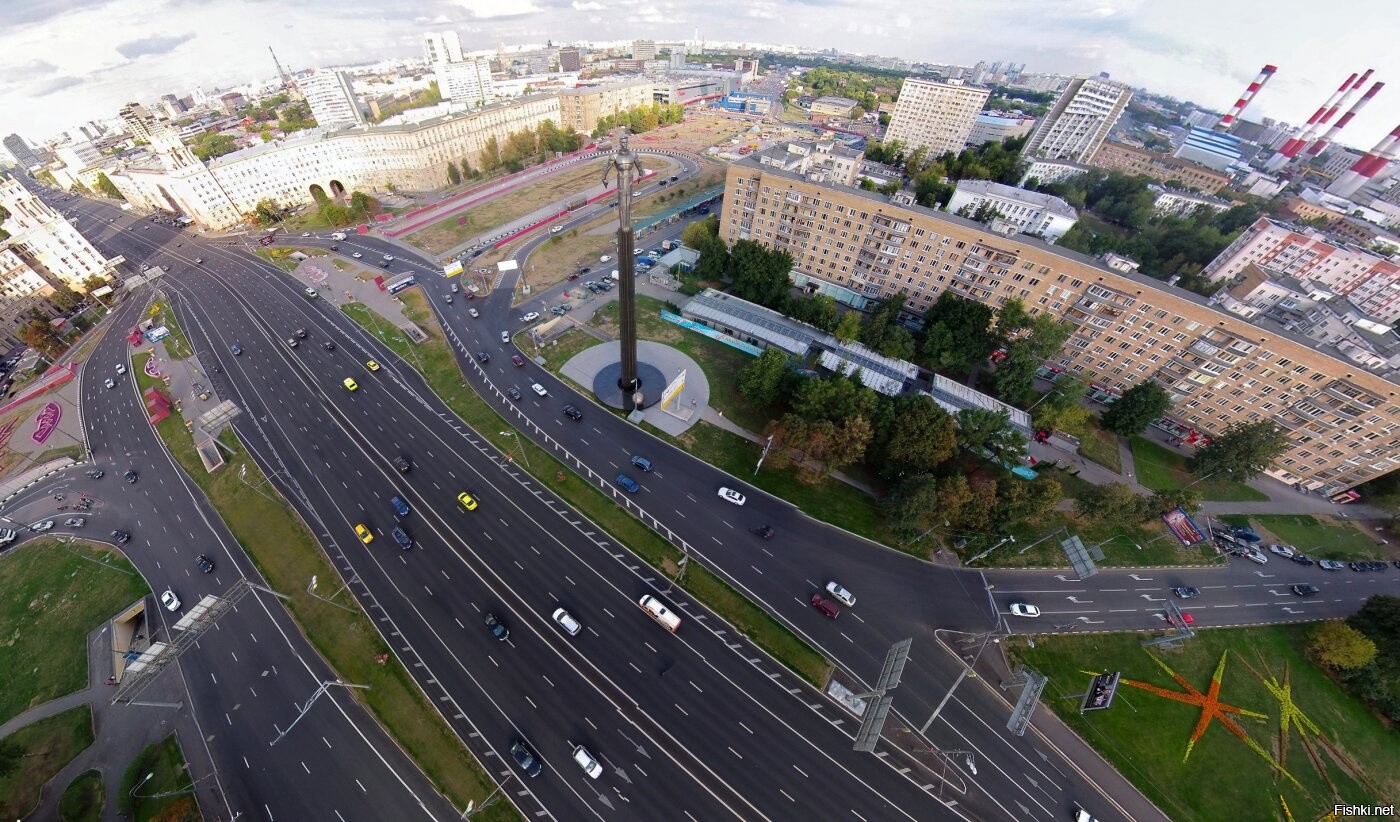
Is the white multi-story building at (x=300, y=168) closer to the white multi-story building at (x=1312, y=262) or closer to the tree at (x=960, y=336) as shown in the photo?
the tree at (x=960, y=336)

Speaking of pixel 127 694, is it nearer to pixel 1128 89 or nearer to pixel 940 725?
pixel 940 725

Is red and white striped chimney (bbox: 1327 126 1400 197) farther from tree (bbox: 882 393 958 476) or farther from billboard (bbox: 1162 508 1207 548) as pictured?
tree (bbox: 882 393 958 476)

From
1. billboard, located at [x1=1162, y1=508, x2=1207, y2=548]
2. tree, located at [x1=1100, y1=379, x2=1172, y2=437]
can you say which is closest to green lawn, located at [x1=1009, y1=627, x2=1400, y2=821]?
billboard, located at [x1=1162, y1=508, x2=1207, y2=548]

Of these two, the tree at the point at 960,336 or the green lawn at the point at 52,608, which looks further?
the tree at the point at 960,336

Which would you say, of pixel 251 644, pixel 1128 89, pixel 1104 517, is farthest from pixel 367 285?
pixel 1128 89

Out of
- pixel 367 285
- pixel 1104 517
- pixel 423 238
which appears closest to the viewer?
pixel 1104 517

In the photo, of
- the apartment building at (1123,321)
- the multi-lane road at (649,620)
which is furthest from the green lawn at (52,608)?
the apartment building at (1123,321)
